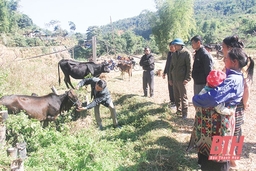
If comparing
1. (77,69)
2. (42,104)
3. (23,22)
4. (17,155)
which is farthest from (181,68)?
(23,22)

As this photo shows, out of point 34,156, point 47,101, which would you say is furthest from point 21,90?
point 34,156

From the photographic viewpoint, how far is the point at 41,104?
4.82 m

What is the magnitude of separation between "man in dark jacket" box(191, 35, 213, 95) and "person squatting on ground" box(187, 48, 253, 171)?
62.7 inches

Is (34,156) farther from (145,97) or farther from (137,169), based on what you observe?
(145,97)

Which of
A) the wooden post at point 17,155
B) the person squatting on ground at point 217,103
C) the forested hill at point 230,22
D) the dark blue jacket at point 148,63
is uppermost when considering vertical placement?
the forested hill at point 230,22

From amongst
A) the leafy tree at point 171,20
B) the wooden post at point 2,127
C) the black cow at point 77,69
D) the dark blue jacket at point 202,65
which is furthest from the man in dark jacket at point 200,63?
the leafy tree at point 171,20

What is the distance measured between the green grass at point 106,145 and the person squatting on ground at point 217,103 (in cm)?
79

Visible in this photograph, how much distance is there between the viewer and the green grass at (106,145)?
3.13m

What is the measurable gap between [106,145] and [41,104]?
1797mm

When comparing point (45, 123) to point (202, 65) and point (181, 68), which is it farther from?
point (202, 65)

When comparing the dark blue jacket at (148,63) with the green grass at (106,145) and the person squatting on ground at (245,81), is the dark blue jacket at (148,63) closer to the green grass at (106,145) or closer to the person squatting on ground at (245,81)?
the green grass at (106,145)

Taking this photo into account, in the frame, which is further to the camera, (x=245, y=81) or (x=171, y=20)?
(x=171, y=20)

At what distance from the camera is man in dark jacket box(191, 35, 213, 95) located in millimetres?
3938

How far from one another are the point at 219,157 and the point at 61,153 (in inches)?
82.5
